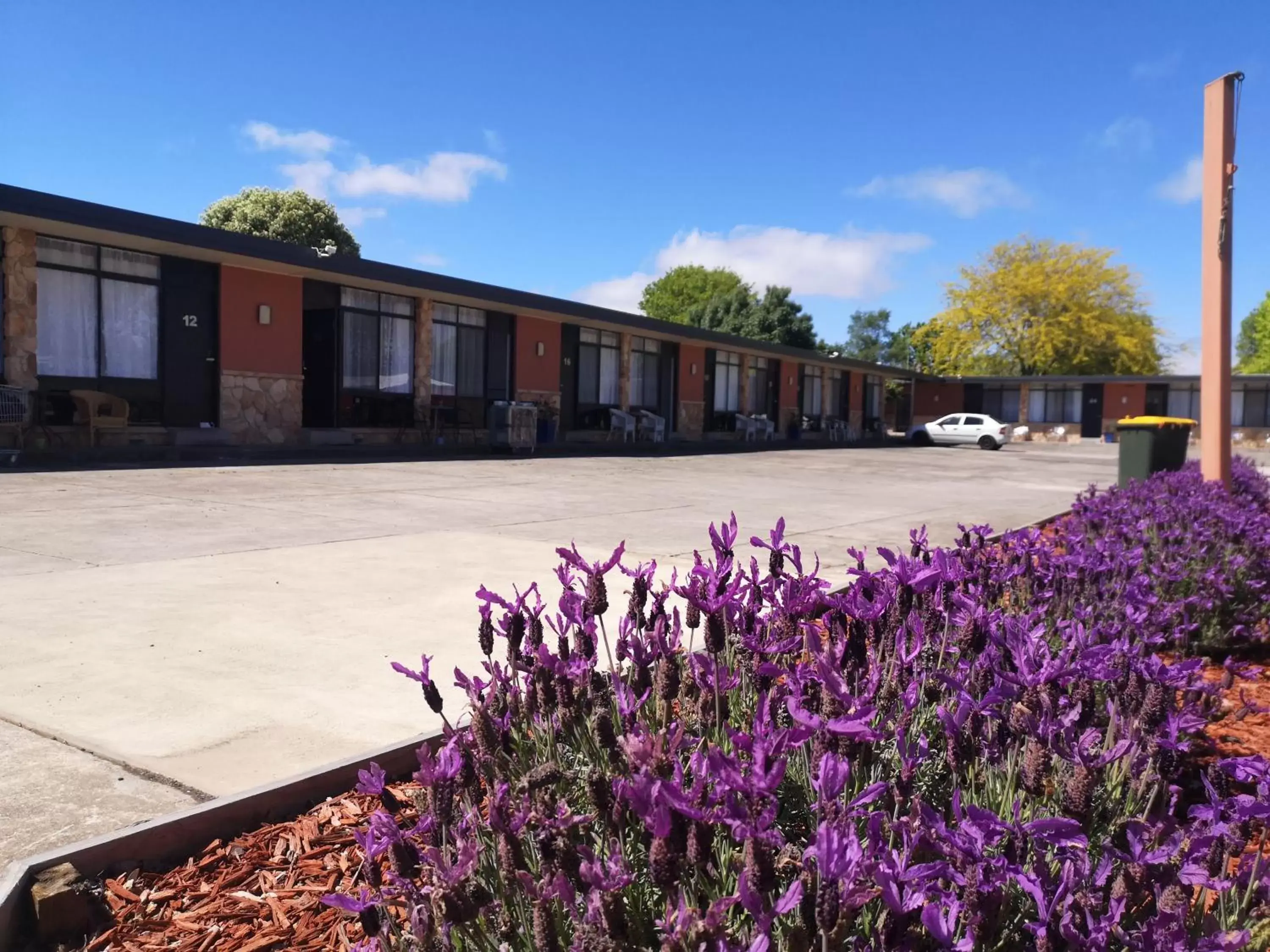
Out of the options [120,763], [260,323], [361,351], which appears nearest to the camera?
[120,763]

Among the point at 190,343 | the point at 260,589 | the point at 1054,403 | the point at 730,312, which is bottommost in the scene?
the point at 260,589

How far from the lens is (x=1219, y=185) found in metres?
8.07

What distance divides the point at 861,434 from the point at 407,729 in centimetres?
4124

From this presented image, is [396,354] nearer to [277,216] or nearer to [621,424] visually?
[621,424]

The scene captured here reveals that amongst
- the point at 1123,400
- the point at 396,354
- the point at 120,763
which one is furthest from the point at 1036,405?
the point at 120,763

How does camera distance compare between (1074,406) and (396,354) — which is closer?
(396,354)

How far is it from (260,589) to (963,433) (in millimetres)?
38500

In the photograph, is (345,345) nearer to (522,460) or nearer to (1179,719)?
(522,460)

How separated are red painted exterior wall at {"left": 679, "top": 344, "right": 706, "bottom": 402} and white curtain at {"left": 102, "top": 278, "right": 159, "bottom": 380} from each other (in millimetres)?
17013

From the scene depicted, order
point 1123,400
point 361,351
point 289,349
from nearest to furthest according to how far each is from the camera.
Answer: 1. point 289,349
2. point 361,351
3. point 1123,400

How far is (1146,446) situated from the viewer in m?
10.9

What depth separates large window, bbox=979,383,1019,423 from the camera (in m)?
52.3

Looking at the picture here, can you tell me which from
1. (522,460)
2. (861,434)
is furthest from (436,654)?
(861,434)

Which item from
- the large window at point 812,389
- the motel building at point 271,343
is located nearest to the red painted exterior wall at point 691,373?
the motel building at point 271,343
